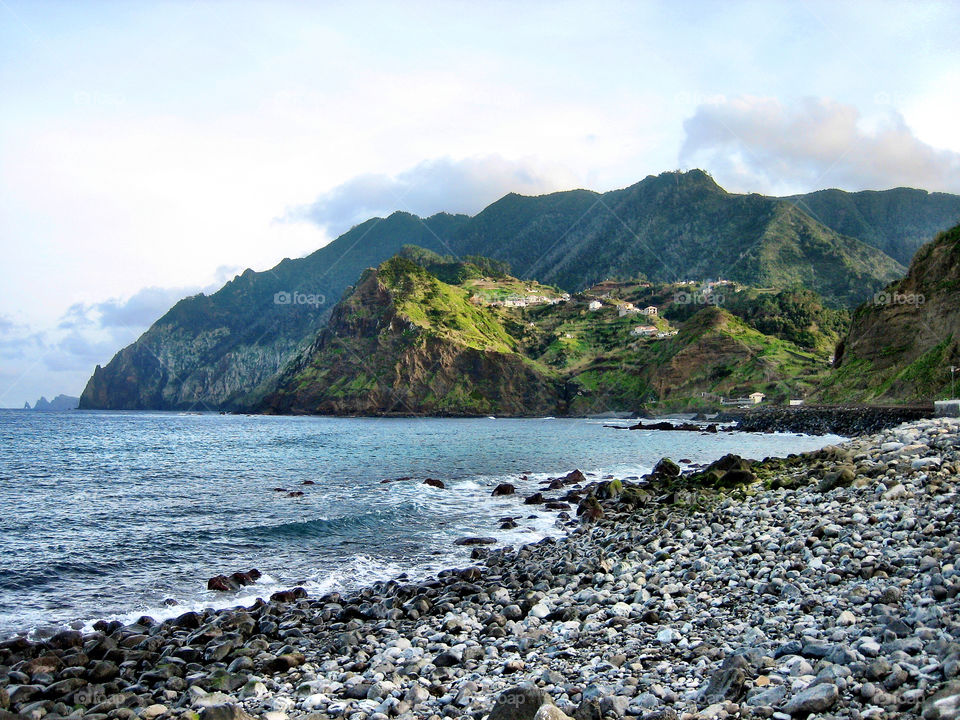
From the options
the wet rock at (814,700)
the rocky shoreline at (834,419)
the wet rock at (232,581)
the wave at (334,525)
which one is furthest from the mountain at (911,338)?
the wet rock at (814,700)

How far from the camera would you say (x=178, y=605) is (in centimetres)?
1755

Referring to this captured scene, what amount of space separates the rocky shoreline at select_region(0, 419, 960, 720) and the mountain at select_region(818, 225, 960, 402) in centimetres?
7055

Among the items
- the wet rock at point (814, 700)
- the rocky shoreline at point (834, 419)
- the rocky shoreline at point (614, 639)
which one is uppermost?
the wet rock at point (814, 700)

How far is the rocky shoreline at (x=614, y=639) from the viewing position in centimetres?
780

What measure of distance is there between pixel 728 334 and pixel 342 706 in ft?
606

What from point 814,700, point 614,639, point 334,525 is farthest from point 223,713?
point 334,525

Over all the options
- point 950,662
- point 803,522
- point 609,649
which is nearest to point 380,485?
point 803,522

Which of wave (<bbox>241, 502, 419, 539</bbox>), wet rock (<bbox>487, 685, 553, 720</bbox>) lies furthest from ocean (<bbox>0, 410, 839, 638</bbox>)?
wet rock (<bbox>487, 685, 553, 720</bbox>)

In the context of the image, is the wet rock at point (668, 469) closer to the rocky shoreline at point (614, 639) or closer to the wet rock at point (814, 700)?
the rocky shoreline at point (614, 639)

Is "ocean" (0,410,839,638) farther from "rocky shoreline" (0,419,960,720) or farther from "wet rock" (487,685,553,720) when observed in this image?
"wet rock" (487,685,553,720)

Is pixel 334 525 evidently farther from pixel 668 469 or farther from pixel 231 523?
pixel 668 469

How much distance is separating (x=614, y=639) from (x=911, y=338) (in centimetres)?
10164

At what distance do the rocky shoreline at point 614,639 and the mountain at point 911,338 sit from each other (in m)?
70.5

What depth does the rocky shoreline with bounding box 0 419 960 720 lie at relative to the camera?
7.80m
